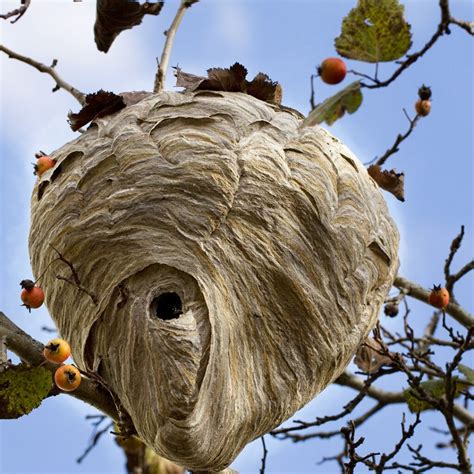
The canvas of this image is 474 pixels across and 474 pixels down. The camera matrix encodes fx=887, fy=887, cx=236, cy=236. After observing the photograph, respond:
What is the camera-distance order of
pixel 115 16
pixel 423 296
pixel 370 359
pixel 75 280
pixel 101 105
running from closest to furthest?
pixel 75 280 < pixel 101 105 < pixel 115 16 < pixel 370 359 < pixel 423 296

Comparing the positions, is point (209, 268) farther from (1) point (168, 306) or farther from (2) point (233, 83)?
(2) point (233, 83)

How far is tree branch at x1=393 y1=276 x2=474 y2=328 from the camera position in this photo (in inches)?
184

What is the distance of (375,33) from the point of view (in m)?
2.83

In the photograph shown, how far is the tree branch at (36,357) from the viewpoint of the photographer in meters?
3.04

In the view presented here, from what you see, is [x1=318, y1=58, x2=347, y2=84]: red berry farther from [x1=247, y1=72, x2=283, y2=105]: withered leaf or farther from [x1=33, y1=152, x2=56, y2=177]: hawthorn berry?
[x1=33, y1=152, x2=56, y2=177]: hawthorn berry

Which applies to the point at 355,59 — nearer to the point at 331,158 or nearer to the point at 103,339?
the point at 331,158

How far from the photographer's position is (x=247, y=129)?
3338mm

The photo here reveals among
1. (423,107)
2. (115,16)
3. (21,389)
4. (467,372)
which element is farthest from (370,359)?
(115,16)

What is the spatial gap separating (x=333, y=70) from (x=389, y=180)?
0.77 m

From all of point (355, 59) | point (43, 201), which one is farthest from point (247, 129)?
point (43, 201)

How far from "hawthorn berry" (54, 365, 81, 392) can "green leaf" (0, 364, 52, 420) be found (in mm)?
50

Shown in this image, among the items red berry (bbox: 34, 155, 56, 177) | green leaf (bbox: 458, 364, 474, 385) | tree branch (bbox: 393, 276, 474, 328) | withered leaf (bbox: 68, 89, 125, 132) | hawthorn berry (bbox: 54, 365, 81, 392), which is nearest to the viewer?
hawthorn berry (bbox: 54, 365, 81, 392)

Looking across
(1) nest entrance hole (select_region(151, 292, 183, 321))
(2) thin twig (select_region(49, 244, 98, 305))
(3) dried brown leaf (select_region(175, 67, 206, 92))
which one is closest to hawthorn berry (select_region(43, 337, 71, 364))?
(2) thin twig (select_region(49, 244, 98, 305))

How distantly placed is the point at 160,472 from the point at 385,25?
204cm
